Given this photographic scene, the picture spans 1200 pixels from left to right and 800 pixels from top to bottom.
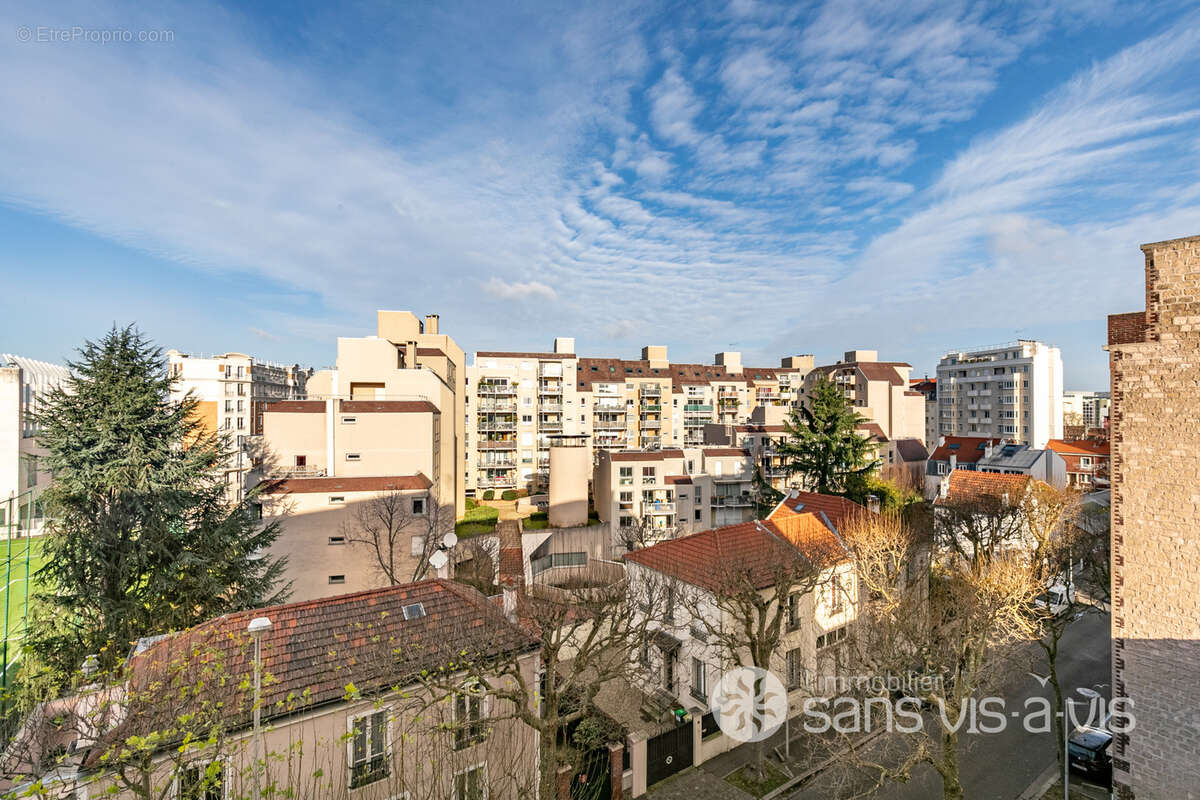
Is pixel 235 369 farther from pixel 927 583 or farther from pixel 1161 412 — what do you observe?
pixel 1161 412

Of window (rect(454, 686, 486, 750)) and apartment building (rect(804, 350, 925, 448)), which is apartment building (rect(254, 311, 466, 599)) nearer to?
window (rect(454, 686, 486, 750))

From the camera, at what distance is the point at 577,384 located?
197 feet

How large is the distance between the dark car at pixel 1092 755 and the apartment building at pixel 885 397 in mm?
50495

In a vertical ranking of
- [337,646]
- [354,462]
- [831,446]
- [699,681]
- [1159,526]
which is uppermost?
[1159,526]

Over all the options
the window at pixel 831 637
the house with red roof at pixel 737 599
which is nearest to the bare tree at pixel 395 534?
the house with red roof at pixel 737 599

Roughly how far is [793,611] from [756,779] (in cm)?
538

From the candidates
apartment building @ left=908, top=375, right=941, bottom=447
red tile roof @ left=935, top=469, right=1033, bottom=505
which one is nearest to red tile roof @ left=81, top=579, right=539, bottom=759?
red tile roof @ left=935, top=469, right=1033, bottom=505

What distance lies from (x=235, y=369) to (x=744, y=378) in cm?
6410

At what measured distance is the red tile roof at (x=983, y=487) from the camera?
87.7 ft

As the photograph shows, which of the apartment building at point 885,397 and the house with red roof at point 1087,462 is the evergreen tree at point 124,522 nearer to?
the house with red roof at point 1087,462

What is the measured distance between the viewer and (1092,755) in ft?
48.4

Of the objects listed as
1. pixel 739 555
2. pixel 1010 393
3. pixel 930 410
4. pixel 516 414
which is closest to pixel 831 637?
pixel 739 555

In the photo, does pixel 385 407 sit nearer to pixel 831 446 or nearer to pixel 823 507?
pixel 823 507

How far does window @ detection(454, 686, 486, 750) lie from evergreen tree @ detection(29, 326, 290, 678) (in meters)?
11.8
